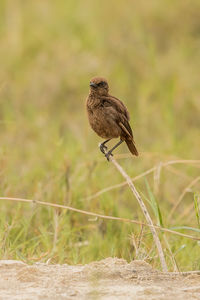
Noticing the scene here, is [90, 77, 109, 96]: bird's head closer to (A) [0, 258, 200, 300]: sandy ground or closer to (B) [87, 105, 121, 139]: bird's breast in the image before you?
(B) [87, 105, 121, 139]: bird's breast

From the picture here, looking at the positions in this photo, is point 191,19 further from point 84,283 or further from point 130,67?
point 84,283

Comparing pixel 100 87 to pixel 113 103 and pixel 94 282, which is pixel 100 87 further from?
pixel 94 282

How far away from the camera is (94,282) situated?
140 inches

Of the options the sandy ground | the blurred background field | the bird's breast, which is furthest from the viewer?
the blurred background field

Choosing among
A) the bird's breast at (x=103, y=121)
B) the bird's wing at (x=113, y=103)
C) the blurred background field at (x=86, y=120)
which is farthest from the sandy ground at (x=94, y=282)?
the bird's wing at (x=113, y=103)

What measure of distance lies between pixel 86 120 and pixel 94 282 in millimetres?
5917

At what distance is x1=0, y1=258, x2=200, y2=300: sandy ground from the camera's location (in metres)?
3.44

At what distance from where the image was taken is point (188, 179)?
7250 mm

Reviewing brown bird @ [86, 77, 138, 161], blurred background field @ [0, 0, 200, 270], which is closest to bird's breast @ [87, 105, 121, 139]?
brown bird @ [86, 77, 138, 161]

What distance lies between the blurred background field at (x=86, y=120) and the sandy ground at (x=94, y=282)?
34 cm

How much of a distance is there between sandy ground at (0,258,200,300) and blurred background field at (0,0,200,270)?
34 centimetres

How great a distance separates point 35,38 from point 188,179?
4496 millimetres

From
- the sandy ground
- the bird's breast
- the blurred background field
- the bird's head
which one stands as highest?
the blurred background field

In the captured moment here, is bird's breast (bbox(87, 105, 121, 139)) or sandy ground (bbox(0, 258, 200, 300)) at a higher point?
bird's breast (bbox(87, 105, 121, 139))
